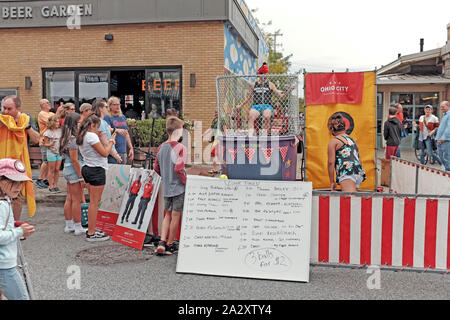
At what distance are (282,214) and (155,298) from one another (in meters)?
1.61

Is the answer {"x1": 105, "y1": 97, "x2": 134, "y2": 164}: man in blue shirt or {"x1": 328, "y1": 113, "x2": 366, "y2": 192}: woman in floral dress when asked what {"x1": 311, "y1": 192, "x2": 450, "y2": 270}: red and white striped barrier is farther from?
{"x1": 105, "y1": 97, "x2": 134, "y2": 164}: man in blue shirt

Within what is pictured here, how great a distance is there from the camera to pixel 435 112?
80.0 ft

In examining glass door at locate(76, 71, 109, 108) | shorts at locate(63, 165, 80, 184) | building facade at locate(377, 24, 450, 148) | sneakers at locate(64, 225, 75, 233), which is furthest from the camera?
building facade at locate(377, 24, 450, 148)

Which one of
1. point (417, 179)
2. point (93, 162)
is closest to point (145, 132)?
point (93, 162)

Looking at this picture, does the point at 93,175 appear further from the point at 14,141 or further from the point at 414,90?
the point at 414,90

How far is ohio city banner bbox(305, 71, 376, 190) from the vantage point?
7863 mm

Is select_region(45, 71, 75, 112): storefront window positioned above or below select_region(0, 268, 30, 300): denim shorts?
above

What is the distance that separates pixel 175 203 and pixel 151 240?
90cm

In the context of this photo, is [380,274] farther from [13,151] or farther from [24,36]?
[24,36]

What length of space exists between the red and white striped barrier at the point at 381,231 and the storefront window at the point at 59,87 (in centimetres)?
1238

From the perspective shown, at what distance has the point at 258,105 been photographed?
6.12 m

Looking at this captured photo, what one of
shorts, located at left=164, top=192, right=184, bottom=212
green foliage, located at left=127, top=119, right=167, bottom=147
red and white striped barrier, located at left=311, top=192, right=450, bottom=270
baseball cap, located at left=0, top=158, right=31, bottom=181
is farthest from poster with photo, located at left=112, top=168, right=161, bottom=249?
green foliage, located at left=127, top=119, right=167, bottom=147

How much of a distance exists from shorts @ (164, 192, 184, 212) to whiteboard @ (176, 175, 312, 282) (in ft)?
1.59
